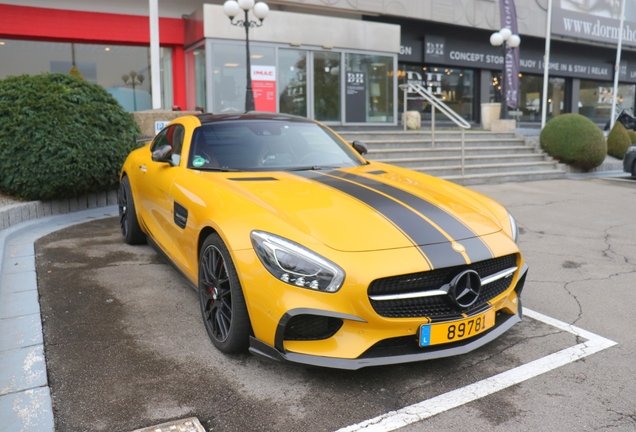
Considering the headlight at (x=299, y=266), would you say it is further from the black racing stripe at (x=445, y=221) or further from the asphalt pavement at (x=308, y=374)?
the black racing stripe at (x=445, y=221)

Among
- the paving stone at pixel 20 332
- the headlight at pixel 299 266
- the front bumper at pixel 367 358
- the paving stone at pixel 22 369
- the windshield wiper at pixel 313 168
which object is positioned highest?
the windshield wiper at pixel 313 168

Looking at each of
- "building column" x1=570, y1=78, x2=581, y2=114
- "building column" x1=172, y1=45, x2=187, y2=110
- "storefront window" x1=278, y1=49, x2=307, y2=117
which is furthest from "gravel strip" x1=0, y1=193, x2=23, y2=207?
"building column" x1=570, y1=78, x2=581, y2=114

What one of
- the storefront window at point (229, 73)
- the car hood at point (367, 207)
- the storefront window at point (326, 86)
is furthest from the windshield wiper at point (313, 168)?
the storefront window at point (326, 86)

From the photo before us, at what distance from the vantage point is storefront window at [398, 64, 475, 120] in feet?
69.7

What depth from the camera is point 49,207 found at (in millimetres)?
7484

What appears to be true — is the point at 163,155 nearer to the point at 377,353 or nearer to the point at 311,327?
the point at 311,327

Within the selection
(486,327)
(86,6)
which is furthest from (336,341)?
(86,6)

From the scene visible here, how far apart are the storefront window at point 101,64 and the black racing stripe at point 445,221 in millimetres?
13143

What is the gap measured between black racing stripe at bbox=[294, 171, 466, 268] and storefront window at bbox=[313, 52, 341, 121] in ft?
44.1

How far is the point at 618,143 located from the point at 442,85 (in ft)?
27.6

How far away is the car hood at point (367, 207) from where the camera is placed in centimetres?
292

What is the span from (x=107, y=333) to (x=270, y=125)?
6.74ft

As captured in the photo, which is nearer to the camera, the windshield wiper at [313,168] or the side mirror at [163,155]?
the windshield wiper at [313,168]

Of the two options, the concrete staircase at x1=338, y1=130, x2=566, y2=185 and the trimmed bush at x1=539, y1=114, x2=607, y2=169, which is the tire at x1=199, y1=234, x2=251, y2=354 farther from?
the trimmed bush at x1=539, y1=114, x2=607, y2=169
